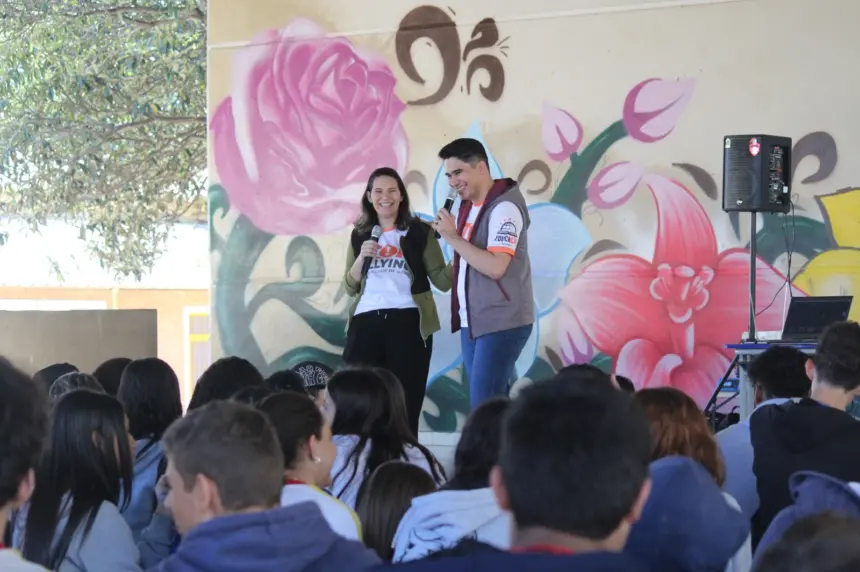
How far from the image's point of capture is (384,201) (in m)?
5.07

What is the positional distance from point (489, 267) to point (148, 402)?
1683mm

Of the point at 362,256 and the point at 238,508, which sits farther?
the point at 362,256

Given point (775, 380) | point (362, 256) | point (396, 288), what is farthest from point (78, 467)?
point (396, 288)

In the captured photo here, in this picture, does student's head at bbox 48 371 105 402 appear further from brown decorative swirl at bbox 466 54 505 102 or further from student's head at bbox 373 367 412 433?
brown decorative swirl at bbox 466 54 505 102

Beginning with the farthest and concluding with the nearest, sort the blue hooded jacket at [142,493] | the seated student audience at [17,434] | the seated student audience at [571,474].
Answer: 1. the blue hooded jacket at [142,493]
2. the seated student audience at [17,434]
3. the seated student audience at [571,474]

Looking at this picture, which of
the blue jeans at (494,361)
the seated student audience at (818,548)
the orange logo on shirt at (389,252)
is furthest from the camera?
the orange logo on shirt at (389,252)

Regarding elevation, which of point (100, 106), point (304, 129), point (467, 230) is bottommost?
point (467, 230)

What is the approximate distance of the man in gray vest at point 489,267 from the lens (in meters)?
4.57

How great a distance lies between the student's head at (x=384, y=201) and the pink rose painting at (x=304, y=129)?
63.7 inches

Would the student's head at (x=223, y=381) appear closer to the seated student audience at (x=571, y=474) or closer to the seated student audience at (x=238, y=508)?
the seated student audience at (x=238, y=508)

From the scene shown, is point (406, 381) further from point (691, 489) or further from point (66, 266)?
point (66, 266)

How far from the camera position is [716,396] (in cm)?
572

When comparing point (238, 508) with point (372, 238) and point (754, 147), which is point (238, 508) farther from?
point (754, 147)

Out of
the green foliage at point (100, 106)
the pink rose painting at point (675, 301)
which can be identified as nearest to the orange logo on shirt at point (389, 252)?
the pink rose painting at point (675, 301)
